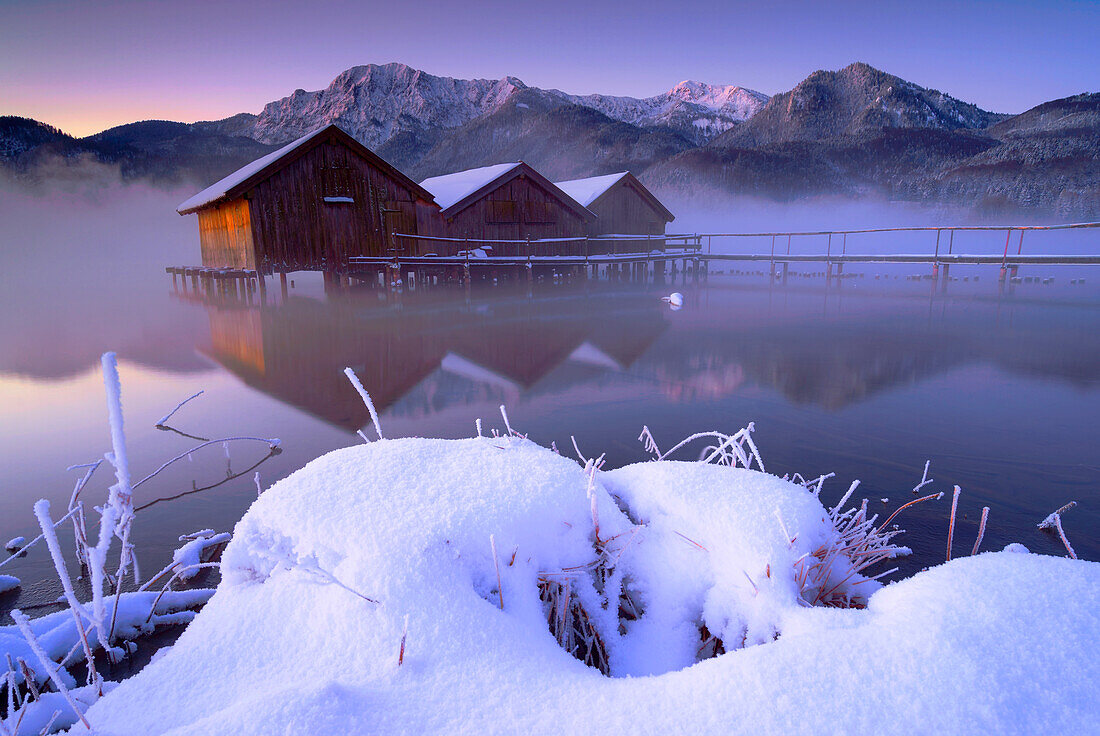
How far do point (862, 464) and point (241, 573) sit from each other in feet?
18.5

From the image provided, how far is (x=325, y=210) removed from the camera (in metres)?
19.0

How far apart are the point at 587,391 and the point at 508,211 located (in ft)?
56.2

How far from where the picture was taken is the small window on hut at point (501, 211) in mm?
23000

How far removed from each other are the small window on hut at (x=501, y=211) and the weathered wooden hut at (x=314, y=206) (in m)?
2.92

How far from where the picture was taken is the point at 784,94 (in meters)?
149

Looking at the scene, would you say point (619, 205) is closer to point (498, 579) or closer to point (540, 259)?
point (540, 259)

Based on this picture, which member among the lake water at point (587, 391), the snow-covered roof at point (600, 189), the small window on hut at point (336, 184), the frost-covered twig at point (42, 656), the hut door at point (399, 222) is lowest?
the lake water at point (587, 391)

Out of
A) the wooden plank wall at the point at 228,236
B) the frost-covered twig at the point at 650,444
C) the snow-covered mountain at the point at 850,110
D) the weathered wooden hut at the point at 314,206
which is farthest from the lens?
the snow-covered mountain at the point at 850,110

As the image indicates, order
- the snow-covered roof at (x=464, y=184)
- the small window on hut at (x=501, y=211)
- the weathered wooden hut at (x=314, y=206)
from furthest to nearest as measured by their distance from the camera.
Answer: the small window on hut at (x=501, y=211), the snow-covered roof at (x=464, y=184), the weathered wooden hut at (x=314, y=206)

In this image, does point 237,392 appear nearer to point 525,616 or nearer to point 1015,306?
point 525,616

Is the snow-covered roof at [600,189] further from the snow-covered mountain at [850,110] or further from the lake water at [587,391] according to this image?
the snow-covered mountain at [850,110]

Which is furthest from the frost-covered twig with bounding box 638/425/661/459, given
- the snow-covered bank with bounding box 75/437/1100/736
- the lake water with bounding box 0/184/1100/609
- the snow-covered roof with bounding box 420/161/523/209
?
the snow-covered roof with bounding box 420/161/523/209

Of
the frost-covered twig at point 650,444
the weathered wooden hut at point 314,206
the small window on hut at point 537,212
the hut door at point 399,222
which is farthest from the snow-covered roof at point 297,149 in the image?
the frost-covered twig at point 650,444

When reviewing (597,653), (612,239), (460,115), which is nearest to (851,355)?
(597,653)
